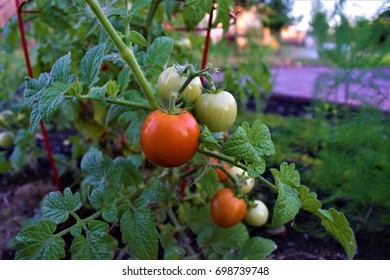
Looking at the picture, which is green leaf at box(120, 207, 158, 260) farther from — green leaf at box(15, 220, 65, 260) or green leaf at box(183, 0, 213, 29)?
green leaf at box(183, 0, 213, 29)

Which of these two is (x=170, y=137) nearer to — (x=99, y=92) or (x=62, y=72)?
(x=99, y=92)

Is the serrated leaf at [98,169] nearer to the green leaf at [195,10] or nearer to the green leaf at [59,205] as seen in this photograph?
the green leaf at [59,205]

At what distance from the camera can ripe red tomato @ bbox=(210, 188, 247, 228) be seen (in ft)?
3.60

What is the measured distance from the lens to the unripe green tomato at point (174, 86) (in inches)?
29.9

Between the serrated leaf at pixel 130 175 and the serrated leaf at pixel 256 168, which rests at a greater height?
the serrated leaf at pixel 256 168

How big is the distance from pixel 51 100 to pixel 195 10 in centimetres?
49

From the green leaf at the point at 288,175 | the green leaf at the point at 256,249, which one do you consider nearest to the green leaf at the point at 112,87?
the green leaf at the point at 288,175

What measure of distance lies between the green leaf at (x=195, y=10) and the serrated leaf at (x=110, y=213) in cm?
54

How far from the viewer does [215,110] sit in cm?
76

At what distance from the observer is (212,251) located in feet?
4.14

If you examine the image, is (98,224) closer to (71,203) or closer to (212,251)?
(71,203)

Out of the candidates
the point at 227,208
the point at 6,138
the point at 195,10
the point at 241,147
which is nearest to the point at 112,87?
the point at 241,147

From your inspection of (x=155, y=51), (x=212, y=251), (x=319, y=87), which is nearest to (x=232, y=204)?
(x=212, y=251)

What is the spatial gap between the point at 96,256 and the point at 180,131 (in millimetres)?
350
